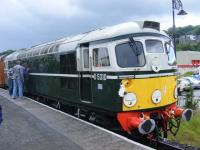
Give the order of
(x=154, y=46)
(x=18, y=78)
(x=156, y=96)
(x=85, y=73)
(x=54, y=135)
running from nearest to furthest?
(x=54, y=135), (x=156, y=96), (x=154, y=46), (x=85, y=73), (x=18, y=78)

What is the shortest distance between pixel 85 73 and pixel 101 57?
1332mm

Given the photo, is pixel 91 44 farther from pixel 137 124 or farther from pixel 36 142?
pixel 36 142

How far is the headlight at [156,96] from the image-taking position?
11906mm

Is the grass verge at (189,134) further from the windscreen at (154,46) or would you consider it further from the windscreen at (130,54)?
the windscreen at (130,54)

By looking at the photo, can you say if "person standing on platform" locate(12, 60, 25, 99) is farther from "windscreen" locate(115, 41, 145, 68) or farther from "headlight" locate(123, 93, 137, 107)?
"headlight" locate(123, 93, 137, 107)

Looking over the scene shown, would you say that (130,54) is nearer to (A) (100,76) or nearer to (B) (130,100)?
(A) (100,76)

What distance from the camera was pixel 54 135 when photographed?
11.2 metres

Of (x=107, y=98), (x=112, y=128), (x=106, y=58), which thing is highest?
(x=106, y=58)

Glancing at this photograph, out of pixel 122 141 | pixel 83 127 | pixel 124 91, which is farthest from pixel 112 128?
pixel 122 141

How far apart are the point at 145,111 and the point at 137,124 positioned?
2.01ft

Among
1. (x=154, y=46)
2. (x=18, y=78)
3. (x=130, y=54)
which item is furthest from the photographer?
(x=18, y=78)

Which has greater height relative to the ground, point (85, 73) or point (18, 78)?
point (85, 73)

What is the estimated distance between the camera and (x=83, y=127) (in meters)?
12.3

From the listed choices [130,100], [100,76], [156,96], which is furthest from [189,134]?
[100,76]
